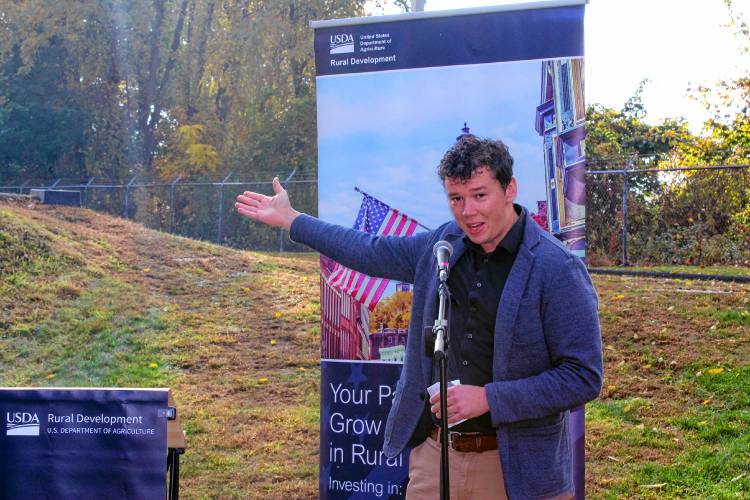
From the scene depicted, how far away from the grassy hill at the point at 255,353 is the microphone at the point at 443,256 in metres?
3.88

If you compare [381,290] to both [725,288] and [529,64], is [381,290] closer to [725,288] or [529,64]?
[529,64]

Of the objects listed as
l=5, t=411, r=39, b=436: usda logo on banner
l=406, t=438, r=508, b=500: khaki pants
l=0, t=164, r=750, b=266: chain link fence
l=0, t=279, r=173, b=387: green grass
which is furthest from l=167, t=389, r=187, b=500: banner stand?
l=0, t=164, r=750, b=266: chain link fence

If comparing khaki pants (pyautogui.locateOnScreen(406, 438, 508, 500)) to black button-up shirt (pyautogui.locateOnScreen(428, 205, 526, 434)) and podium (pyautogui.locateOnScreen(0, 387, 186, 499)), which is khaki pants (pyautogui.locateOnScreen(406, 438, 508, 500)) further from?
podium (pyautogui.locateOnScreen(0, 387, 186, 499))

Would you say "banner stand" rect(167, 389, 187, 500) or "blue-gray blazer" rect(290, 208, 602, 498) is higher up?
"blue-gray blazer" rect(290, 208, 602, 498)

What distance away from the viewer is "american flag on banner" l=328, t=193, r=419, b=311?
4531 millimetres

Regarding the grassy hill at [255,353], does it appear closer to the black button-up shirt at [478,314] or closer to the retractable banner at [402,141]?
the retractable banner at [402,141]

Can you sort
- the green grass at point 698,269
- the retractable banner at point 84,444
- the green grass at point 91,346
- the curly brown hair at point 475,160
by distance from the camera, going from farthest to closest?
the green grass at point 698,269 < the green grass at point 91,346 < the retractable banner at point 84,444 < the curly brown hair at point 475,160

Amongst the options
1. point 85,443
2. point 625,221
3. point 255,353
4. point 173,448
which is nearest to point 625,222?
point 625,221

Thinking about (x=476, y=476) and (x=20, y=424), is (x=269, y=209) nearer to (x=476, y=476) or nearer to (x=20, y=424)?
(x=476, y=476)

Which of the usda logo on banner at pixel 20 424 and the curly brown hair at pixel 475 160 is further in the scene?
the usda logo on banner at pixel 20 424

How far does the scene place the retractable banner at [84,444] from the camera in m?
4.19

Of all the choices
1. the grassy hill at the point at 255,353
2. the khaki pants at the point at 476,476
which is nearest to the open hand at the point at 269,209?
the khaki pants at the point at 476,476

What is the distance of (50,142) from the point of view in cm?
2517

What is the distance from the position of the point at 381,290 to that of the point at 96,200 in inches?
817
